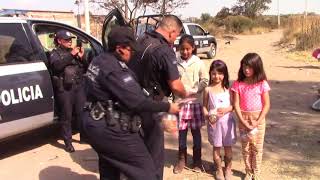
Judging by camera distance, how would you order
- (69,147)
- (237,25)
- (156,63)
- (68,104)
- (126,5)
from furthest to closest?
(237,25)
(126,5)
(69,147)
(68,104)
(156,63)

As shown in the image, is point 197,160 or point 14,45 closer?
point 197,160

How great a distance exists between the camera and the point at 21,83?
18.3ft

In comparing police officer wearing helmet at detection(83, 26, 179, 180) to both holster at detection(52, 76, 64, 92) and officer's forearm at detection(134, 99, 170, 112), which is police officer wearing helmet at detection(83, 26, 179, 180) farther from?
holster at detection(52, 76, 64, 92)

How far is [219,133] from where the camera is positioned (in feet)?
15.9

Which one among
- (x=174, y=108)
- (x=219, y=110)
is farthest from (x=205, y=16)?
(x=174, y=108)

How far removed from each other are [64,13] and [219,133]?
55.2 ft

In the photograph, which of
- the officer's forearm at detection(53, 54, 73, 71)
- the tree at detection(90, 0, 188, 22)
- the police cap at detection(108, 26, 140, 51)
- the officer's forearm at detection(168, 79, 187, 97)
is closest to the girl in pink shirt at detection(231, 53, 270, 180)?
the officer's forearm at detection(168, 79, 187, 97)

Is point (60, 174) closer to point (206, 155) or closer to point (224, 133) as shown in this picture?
point (206, 155)

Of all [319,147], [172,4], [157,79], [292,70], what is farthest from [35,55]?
[172,4]

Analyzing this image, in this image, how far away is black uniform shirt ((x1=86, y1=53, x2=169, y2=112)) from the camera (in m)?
3.33

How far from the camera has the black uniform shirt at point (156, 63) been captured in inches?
154

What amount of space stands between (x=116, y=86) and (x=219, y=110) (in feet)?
5.75

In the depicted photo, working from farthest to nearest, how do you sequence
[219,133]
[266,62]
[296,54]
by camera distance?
[296,54] → [266,62] → [219,133]

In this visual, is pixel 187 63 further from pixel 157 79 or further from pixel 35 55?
pixel 35 55
